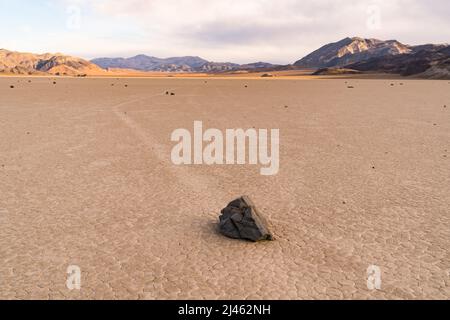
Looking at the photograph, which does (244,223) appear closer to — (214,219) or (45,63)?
(214,219)

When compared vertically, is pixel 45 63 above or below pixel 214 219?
above

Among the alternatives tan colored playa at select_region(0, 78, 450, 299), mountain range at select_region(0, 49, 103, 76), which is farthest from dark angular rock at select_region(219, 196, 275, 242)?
mountain range at select_region(0, 49, 103, 76)

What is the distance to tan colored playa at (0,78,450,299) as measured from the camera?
3969mm

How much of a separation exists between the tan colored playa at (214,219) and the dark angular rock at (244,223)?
0.15 m

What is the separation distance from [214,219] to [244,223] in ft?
2.56

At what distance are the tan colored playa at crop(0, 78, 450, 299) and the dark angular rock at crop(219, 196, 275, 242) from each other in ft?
0.49

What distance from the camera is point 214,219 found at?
5617 millimetres

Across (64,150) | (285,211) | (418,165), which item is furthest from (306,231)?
(64,150)

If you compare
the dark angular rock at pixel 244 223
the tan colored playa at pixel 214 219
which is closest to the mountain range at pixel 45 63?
the tan colored playa at pixel 214 219

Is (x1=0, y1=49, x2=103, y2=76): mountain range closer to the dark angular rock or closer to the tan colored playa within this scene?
the tan colored playa

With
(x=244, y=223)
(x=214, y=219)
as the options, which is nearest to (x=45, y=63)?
(x=214, y=219)
